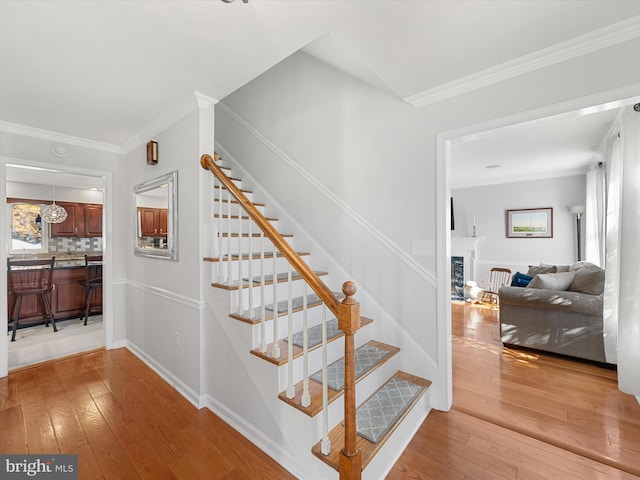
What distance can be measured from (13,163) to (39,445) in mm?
2515

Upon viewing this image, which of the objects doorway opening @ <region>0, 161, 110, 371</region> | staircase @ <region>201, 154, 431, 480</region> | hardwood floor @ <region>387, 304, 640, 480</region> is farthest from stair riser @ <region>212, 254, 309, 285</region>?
doorway opening @ <region>0, 161, 110, 371</region>

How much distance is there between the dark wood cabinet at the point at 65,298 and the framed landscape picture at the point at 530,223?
25.4 ft

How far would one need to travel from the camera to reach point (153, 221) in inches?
114

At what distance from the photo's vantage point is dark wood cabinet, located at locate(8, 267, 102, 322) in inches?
167

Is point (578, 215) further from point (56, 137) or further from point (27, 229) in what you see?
point (27, 229)

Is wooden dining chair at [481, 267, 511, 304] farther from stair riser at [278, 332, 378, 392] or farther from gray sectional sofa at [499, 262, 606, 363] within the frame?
stair riser at [278, 332, 378, 392]

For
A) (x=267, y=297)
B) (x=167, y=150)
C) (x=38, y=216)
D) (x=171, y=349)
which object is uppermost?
(x=167, y=150)

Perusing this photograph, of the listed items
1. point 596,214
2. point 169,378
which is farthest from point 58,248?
point 596,214

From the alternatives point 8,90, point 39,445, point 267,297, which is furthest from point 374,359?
point 8,90

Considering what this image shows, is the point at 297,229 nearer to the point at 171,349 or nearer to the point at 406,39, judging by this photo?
the point at 171,349

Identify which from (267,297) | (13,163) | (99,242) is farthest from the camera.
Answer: (99,242)

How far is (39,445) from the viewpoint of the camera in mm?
1813

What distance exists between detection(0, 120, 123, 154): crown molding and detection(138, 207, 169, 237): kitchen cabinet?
2.98 ft

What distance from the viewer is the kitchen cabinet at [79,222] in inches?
213
